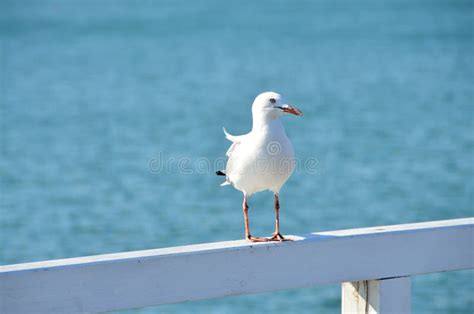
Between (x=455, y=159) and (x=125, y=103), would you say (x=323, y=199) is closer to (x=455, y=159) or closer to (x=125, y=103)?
(x=455, y=159)

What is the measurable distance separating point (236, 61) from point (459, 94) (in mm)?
12992

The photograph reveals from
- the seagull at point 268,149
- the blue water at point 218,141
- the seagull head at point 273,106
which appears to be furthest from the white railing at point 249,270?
the blue water at point 218,141

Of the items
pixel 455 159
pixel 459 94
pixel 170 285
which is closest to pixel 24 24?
pixel 459 94

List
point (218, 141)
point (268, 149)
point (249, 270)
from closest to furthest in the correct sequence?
point (249, 270)
point (268, 149)
point (218, 141)

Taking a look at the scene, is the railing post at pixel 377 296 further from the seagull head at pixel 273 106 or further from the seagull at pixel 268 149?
the seagull head at pixel 273 106

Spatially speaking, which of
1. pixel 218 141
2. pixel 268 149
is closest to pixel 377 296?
pixel 268 149

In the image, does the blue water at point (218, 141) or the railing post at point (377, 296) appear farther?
the blue water at point (218, 141)

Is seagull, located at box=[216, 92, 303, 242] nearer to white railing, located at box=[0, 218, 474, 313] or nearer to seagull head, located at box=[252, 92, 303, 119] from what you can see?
seagull head, located at box=[252, 92, 303, 119]

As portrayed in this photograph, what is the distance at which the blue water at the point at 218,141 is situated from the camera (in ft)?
37.9

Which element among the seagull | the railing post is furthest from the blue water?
the railing post

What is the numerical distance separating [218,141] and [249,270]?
49.4 ft

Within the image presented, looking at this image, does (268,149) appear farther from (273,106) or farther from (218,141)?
(218,141)

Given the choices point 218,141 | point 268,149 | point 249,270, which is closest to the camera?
point 249,270

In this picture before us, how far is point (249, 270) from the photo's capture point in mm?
2406
